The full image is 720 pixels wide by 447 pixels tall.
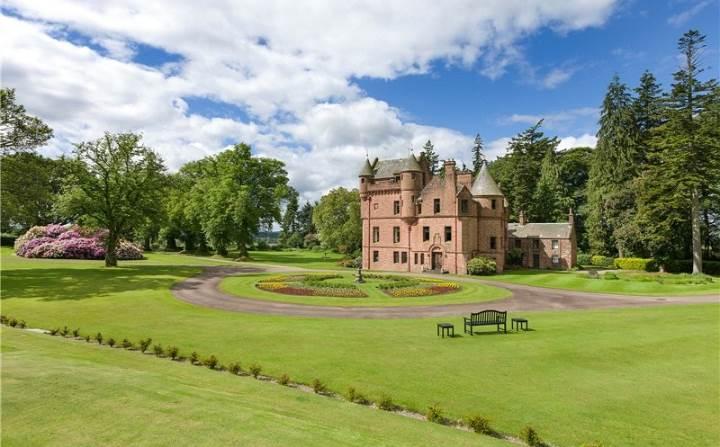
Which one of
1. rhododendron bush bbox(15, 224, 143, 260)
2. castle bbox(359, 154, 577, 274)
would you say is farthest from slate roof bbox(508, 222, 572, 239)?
rhododendron bush bbox(15, 224, 143, 260)

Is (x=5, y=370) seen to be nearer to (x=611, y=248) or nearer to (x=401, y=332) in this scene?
(x=401, y=332)

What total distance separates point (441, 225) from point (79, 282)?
129 ft

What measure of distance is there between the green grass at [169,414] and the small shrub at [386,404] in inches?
24.7

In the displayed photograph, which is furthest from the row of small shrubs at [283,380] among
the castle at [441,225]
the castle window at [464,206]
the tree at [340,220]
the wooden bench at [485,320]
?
the tree at [340,220]

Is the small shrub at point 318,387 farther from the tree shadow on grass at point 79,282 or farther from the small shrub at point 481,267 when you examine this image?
the small shrub at point 481,267

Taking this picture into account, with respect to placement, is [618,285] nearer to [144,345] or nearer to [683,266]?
[683,266]

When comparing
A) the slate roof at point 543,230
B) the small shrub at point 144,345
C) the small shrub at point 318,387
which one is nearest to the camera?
the small shrub at point 318,387

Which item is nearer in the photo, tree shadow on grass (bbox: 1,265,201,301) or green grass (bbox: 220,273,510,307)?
green grass (bbox: 220,273,510,307)

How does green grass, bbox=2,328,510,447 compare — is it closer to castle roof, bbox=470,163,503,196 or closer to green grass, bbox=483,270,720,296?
green grass, bbox=483,270,720,296

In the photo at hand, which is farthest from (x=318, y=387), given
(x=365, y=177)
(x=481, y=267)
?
(x=365, y=177)

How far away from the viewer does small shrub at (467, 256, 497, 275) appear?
48.5m

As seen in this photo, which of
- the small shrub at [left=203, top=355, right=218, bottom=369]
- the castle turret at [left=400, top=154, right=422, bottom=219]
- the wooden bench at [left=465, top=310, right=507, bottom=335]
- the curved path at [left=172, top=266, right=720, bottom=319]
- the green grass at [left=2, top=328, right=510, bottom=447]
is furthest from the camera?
the castle turret at [left=400, top=154, right=422, bottom=219]

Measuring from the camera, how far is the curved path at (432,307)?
25.4 meters

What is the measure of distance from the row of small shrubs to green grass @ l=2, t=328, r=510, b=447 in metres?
0.64
